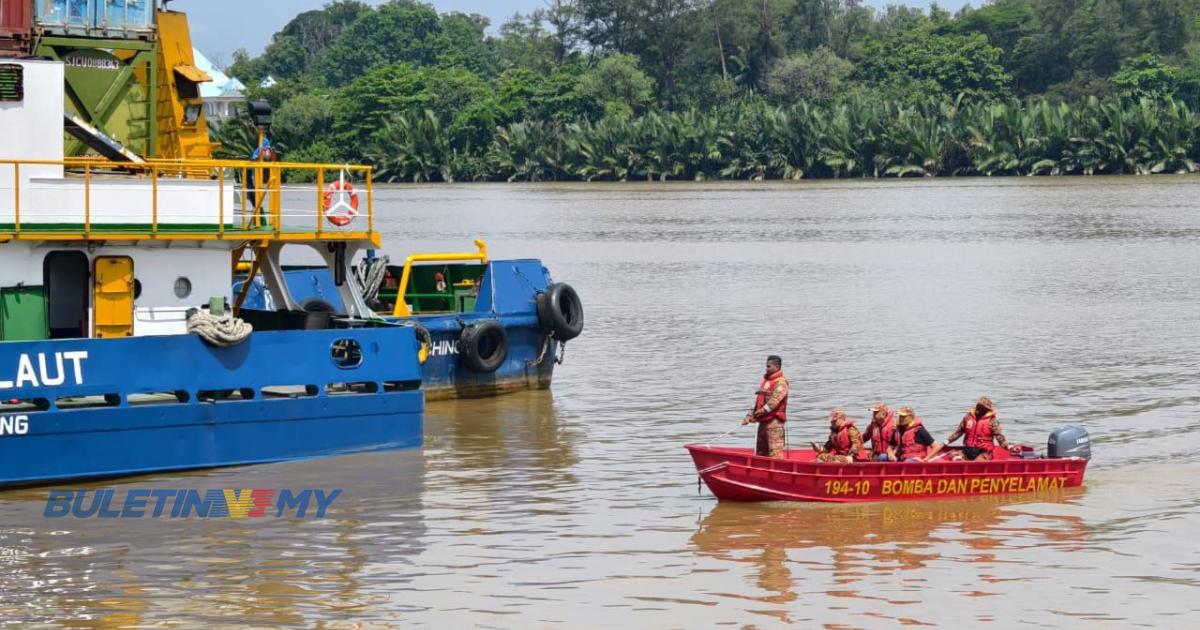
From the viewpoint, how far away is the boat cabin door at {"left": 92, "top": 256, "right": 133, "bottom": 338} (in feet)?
61.8

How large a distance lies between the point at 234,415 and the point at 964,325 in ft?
63.4

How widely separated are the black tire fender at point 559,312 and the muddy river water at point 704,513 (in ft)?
3.42

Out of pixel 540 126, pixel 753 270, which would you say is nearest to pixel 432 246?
pixel 753 270

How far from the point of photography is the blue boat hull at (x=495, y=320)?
24359mm

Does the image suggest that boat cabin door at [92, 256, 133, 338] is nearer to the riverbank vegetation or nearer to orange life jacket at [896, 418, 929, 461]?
orange life jacket at [896, 418, 929, 461]

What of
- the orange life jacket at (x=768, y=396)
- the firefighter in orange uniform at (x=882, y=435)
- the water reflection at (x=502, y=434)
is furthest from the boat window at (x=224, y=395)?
the firefighter in orange uniform at (x=882, y=435)

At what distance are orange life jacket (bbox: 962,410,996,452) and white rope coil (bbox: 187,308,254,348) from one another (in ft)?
23.8

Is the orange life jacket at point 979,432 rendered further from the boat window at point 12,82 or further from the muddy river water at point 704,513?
the boat window at point 12,82

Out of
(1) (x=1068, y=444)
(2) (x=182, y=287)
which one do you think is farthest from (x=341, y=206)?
(1) (x=1068, y=444)

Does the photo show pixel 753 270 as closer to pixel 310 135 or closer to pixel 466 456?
pixel 466 456

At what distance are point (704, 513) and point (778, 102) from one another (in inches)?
4522

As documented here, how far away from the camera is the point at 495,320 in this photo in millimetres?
24812

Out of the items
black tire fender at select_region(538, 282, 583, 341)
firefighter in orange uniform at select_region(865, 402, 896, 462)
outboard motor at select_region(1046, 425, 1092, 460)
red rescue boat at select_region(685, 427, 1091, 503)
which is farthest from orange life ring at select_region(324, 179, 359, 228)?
outboard motor at select_region(1046, 425, 1092, 460)

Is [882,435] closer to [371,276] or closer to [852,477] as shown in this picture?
[852,477]
